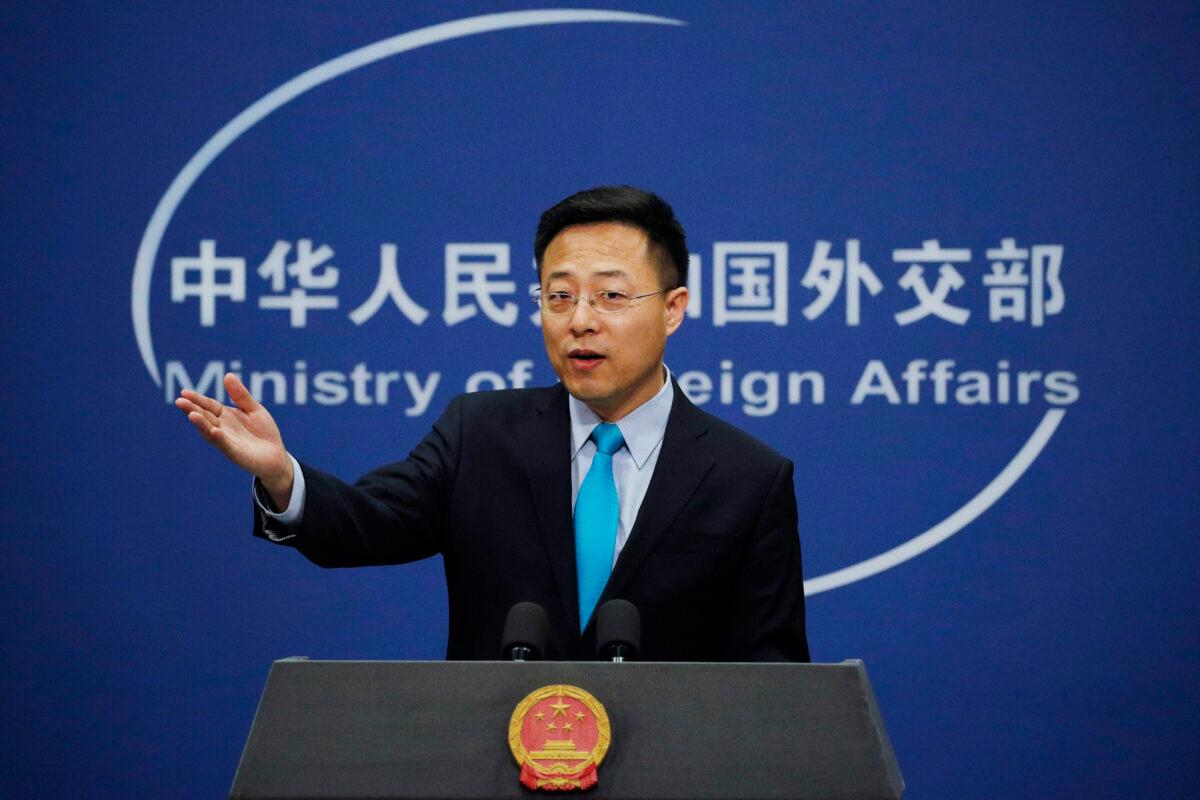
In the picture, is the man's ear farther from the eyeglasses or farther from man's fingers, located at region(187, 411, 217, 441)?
man's fingers, located at region(187, 411, 217, 441)

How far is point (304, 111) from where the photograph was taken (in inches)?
129

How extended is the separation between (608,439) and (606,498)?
0.10 m

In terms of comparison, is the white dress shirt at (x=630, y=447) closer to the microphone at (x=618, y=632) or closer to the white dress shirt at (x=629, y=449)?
the white dress shirt at (x=629, y=449)

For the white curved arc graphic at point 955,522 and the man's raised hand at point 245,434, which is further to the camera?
the white curved arc graphic at point 955,522

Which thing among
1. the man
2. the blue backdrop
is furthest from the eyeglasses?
the blue backdrop

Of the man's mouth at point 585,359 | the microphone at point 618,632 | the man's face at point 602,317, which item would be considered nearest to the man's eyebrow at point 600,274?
the man's face at point 602,317

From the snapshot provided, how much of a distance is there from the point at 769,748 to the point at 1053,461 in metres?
2.12

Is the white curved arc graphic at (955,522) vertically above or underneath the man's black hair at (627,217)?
underneath

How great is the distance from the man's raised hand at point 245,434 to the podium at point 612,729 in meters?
0.32

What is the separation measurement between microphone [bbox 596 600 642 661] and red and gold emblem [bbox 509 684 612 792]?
137mm

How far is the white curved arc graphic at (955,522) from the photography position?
10.6 ft

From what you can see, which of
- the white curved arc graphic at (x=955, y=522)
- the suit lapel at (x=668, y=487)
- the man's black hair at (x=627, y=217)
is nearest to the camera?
the suit lapel at (x=668, y=487)

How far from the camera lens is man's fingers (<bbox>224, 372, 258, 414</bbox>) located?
1614 millimetres

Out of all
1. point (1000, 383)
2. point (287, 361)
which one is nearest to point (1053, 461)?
point (1000, 383)
